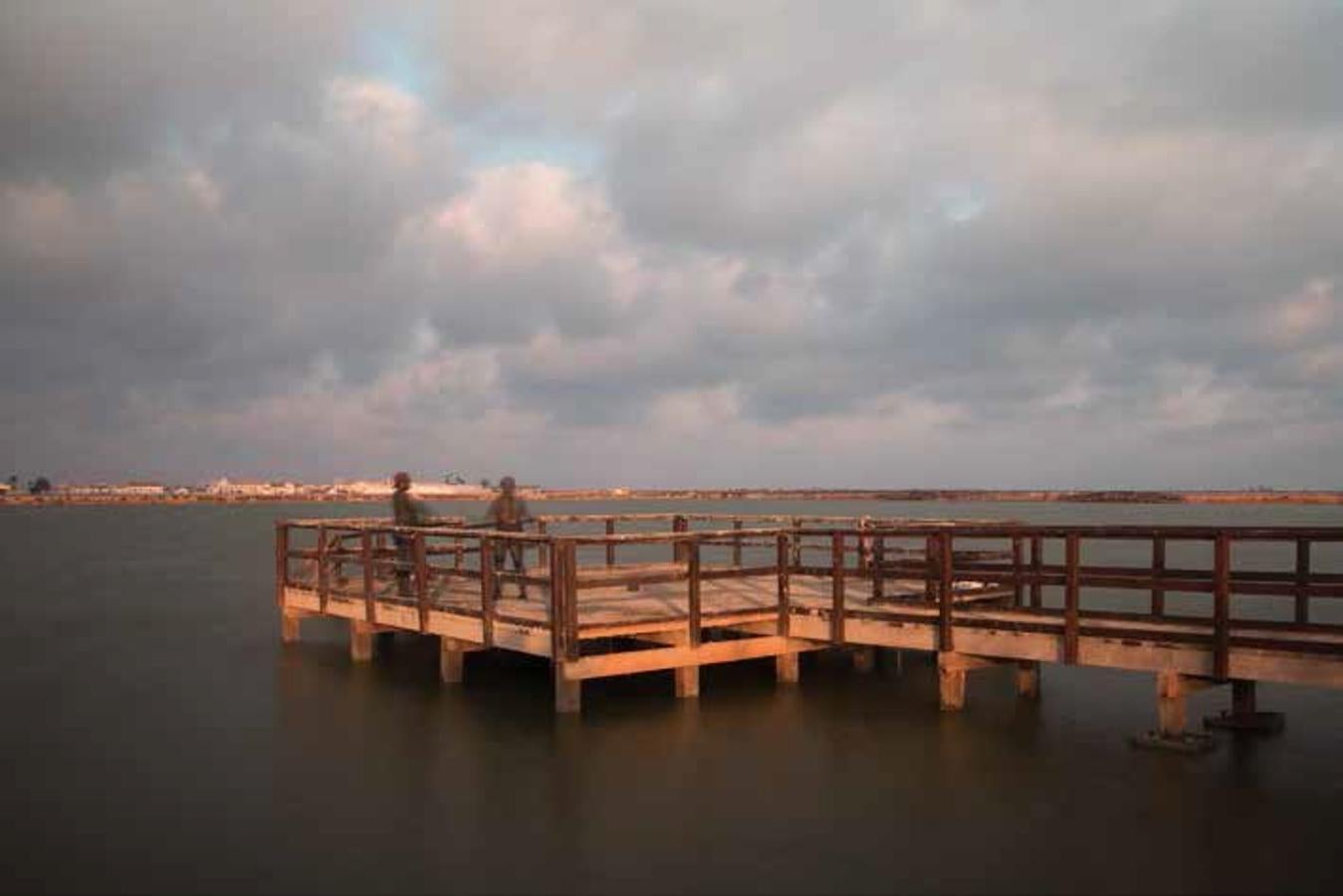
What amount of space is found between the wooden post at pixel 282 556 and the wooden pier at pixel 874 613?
0.08 meters

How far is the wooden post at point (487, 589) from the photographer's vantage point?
12.6 meters

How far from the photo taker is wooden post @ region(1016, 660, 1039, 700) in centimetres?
1348

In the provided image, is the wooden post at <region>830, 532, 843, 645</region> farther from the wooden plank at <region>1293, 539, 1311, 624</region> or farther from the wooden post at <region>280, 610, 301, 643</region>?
the wooden post at <region>280, 610, 301, 643</region>

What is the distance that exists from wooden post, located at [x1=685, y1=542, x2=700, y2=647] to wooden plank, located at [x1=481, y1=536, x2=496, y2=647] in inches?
90.4

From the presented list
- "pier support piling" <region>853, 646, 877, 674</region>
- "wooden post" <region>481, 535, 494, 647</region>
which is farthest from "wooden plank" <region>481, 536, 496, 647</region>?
"pier support piling" <region>853, 646, 877, 674</region>

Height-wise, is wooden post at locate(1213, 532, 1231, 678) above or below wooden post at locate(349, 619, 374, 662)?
above

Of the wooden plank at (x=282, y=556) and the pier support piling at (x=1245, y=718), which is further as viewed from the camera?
the wooden plank at (x=282, y=556)

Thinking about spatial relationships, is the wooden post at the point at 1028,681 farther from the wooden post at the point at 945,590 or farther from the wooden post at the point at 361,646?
the wooden post at the point at 361,646

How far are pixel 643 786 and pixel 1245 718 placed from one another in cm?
646

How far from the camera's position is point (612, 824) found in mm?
9008

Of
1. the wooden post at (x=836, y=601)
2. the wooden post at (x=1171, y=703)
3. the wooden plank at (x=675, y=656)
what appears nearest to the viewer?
the wooden post at (x=1171, y=703)

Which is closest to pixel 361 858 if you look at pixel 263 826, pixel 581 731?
pixel 263 826

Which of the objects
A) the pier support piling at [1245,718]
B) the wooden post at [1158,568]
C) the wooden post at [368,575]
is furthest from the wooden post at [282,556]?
the pier support piling at [1245,718]

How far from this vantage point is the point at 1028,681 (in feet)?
44.6
